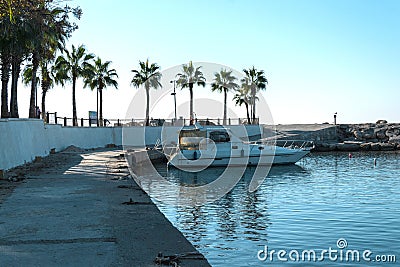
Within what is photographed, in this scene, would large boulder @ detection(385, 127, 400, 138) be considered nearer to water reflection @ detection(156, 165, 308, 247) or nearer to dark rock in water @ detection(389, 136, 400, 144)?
dark rock in water @ detection(389, 136, 400, 144)

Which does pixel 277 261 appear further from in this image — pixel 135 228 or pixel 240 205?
pixel 240 205

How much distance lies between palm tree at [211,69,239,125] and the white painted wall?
1731 centimetres

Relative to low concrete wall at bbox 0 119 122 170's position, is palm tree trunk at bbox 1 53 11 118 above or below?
above

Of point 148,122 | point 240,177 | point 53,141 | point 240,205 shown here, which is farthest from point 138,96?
point 240,205

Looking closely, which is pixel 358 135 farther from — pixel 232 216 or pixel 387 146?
pixel 232 216

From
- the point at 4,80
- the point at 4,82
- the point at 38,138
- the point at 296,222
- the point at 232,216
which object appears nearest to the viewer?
the point at 296,222

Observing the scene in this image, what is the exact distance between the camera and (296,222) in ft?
A: 52.5

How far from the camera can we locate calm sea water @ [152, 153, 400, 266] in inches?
472

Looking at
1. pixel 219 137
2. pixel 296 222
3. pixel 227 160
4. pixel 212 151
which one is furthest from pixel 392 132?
pixel 296 222

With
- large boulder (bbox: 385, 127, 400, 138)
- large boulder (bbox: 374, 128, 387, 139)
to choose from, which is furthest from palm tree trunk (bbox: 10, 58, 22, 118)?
large boulder (bbox: 385, 127, 400, 138)

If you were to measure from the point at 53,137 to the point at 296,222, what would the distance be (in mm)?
27567

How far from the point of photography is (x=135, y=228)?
11.6 metres

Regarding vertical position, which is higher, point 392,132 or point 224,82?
point 224,82

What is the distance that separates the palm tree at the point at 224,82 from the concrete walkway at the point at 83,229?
206ft
